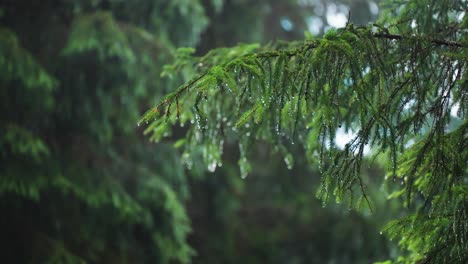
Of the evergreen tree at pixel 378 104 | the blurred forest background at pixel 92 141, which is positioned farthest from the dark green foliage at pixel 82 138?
the evergreen tree at pixel 378 104

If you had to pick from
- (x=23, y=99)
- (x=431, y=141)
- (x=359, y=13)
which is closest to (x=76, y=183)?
(x=23, y=99)

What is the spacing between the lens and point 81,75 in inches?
259

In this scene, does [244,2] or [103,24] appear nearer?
[103,24]

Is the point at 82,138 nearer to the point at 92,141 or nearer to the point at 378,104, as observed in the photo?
the point at 92,141

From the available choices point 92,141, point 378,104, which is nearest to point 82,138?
point 92,141

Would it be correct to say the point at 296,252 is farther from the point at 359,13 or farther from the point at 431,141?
the point at 431,141

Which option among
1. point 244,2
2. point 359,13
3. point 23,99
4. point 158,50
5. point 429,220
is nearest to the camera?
point 429,220

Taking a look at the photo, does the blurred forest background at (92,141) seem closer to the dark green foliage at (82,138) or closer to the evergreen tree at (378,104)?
the dark green foliage at (82,138)

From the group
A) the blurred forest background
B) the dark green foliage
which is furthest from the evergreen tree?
the dark green foliage

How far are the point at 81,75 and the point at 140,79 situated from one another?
25.6 inches

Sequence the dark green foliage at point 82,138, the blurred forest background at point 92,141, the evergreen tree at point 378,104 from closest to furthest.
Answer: the evergreen tree at point 378,104 < the blurred forest background at point 92,141 < the dark green foliage at point 82,138

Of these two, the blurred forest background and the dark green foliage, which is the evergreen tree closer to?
the blurred forest background

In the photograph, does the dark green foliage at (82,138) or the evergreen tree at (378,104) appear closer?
the evergreen tree at (378,104)

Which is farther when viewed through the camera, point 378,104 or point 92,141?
point 92,141
